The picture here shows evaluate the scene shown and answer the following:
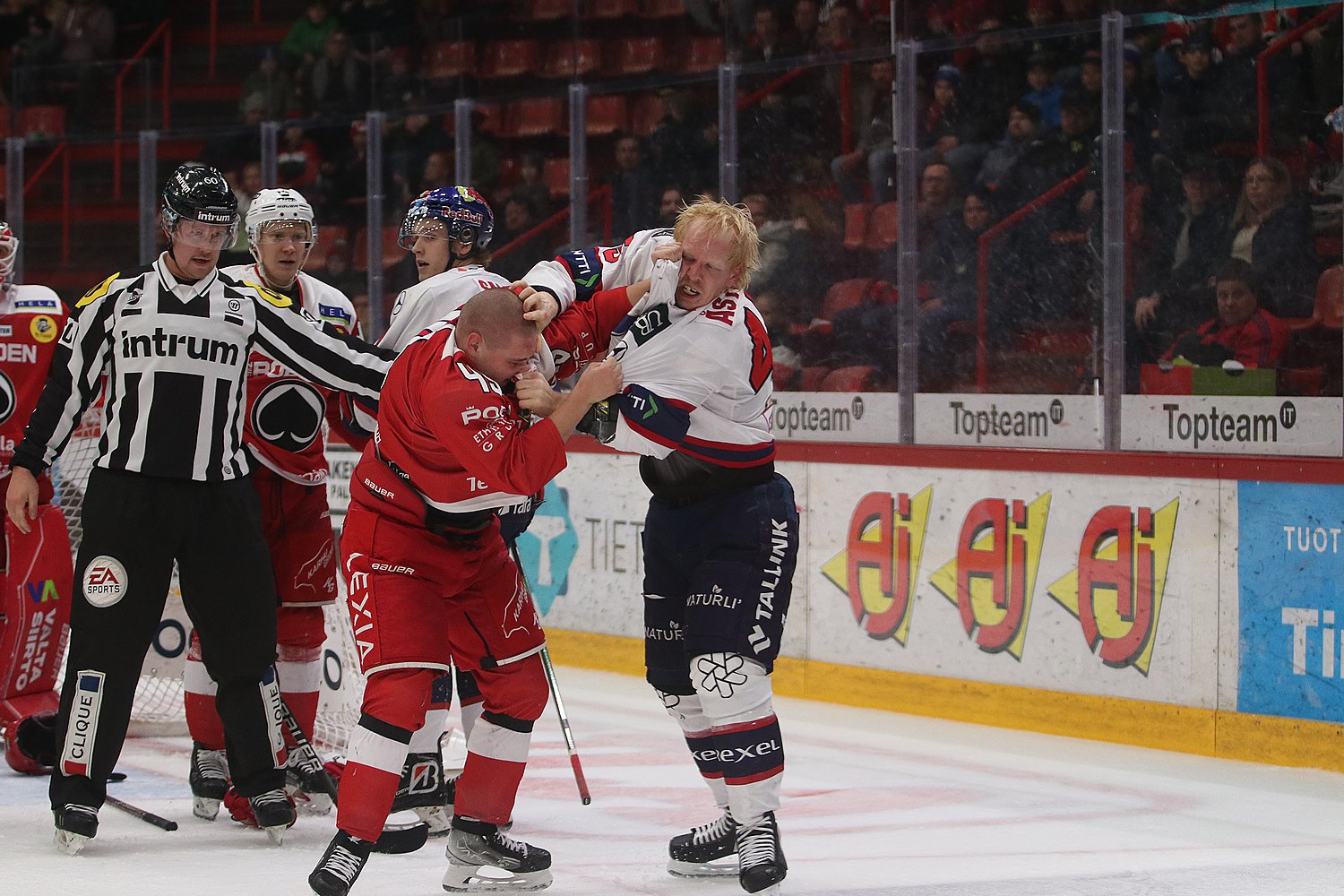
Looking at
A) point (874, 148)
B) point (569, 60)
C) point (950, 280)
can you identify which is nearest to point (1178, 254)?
point (950, 280)

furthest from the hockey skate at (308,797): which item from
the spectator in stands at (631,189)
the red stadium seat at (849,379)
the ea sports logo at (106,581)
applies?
the spectator in stands at (631,189)

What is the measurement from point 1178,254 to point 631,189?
2.48 m

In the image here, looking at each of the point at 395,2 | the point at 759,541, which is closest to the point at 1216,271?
the point at 759,541

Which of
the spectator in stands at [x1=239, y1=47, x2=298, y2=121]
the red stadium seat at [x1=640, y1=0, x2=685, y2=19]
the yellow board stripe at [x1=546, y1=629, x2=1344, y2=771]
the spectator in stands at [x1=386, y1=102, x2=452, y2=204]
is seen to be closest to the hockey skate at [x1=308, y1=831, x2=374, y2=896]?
the yellow board stripe at [x1=546, y1=629, x2=1344, y2=771]

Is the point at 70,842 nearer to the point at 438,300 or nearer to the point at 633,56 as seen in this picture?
the point at 438,300

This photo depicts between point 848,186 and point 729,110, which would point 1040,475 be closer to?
point 848,186

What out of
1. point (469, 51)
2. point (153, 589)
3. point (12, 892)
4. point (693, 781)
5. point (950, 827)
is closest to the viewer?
point (12, 892)

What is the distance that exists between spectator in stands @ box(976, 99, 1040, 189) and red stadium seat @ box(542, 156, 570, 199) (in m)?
2.09

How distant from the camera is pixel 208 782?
4.41 m

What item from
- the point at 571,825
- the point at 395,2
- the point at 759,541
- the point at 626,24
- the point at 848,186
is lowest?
the point at 571,825

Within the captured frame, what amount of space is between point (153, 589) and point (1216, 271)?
133 inches

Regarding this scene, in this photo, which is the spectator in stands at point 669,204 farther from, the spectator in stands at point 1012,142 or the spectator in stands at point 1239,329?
the spectator in stands at point 1239,329

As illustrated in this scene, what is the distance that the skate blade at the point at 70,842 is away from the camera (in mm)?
3969

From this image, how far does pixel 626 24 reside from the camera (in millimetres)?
7184
